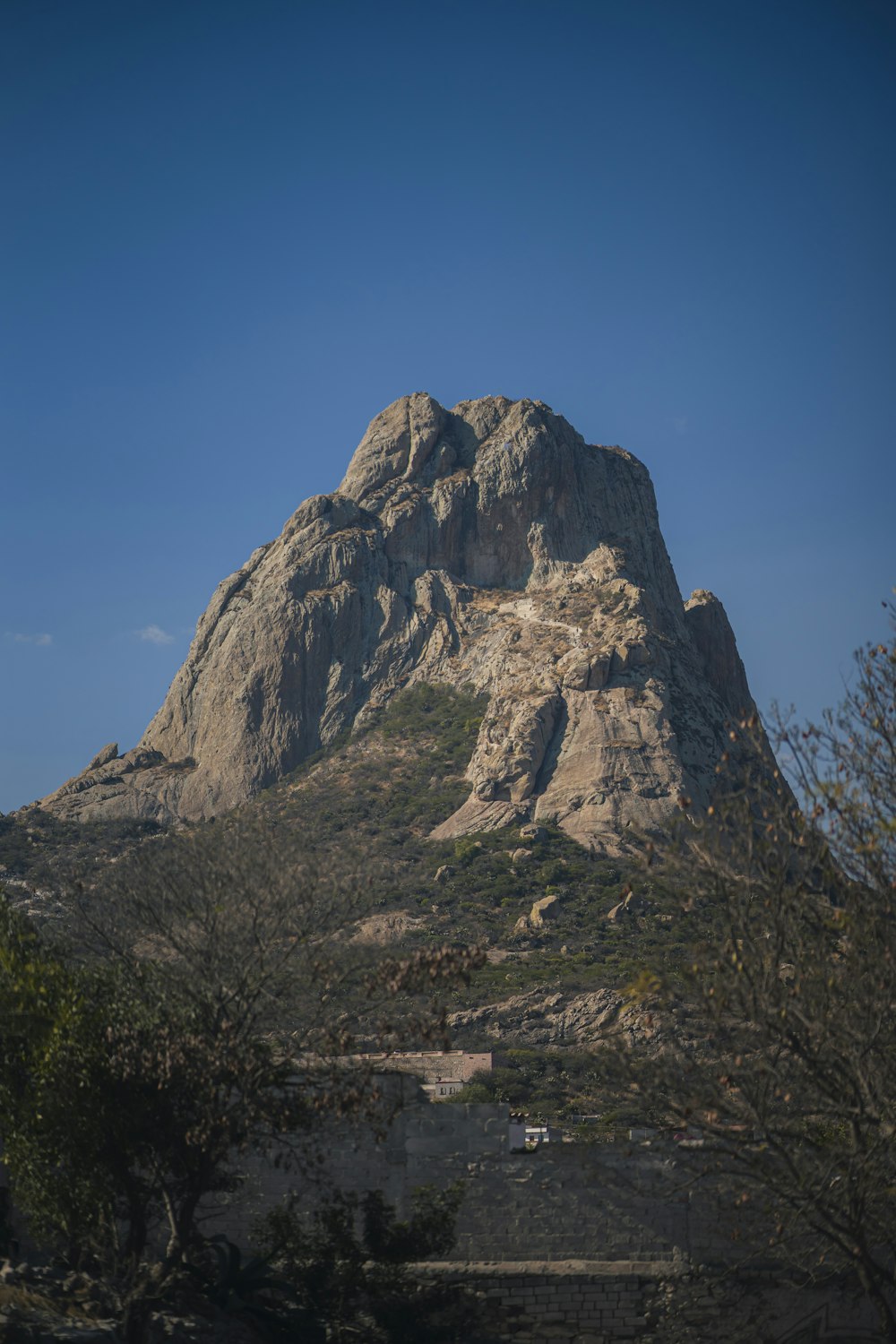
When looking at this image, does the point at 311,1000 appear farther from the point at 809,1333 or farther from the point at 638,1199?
the point at 809,1333

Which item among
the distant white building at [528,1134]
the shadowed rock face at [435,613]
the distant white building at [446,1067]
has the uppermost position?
the shadowed rock face at [435,613]

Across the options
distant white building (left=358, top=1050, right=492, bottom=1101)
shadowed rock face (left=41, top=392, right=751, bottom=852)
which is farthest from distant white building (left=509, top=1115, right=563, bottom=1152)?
shadowed rock face (left=41, top=392, right=751, bottom=852)

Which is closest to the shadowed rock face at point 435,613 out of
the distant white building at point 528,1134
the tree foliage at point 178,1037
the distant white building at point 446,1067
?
the distant white building at point 446,1067

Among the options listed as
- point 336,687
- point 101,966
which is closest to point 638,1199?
point 101,966

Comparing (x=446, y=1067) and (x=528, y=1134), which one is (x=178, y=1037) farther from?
(x=446, y=1067)

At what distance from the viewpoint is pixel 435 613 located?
95938 millimetres

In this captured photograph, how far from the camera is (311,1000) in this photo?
1738 centimetres

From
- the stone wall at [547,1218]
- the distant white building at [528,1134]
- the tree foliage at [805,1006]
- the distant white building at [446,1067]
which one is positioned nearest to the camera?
the tree foliage at [805,1006]

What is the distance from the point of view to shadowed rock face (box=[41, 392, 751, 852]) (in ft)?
281

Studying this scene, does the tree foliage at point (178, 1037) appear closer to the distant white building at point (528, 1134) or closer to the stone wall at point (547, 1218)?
the stone wall at point (547, 1218)

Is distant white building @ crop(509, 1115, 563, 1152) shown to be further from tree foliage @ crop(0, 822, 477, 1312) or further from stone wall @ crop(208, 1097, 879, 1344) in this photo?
tree foliage @ crop(0, 822, 477, 1312)

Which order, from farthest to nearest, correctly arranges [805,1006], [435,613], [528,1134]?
[435,613] → [528,1134] → [805,1006]

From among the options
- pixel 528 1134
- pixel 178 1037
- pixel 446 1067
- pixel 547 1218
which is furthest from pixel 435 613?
pixel 178 1037

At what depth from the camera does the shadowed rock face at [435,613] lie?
85625 millimetres
